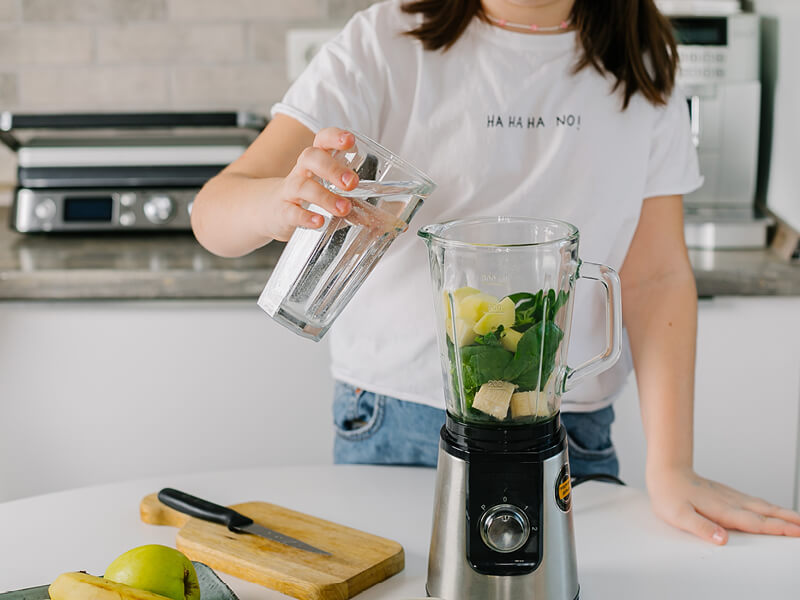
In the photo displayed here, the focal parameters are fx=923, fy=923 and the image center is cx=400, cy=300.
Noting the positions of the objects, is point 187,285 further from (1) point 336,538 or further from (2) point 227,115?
(1) point 336,538

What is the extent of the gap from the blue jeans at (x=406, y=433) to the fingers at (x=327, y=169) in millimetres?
511

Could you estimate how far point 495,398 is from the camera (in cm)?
71

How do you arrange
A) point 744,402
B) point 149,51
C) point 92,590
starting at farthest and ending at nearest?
point 149,51
point 744,402
point 92,590

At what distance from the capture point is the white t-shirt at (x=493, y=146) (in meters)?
1.10

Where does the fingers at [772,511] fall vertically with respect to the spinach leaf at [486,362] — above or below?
below

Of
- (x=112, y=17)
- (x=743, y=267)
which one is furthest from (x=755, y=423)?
(x=112, y=17)

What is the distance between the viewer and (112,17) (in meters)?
2.12

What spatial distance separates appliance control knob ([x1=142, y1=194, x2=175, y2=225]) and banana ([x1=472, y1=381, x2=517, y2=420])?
128cm

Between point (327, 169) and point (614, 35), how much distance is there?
590 mm

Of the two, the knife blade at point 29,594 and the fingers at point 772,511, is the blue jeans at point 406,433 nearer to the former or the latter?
the fingers at point 772,511

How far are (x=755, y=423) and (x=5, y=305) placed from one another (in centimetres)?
137

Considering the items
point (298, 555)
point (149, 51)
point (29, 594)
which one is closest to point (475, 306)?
point (298, 555)

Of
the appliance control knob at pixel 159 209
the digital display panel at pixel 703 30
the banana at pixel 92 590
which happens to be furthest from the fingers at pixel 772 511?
the appliance control knob at pixel 159 209

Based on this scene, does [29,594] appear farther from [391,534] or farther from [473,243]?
[473,243]
